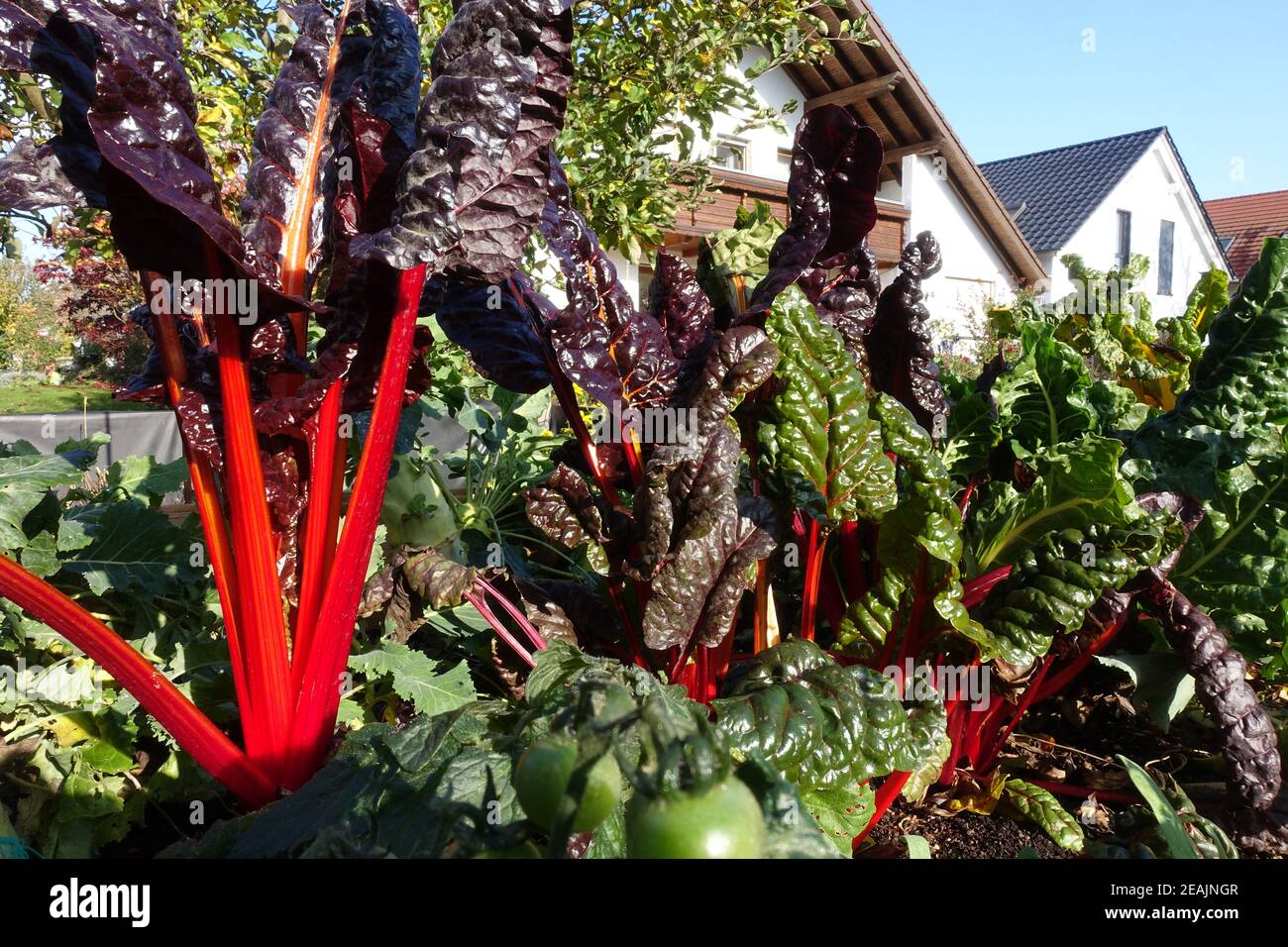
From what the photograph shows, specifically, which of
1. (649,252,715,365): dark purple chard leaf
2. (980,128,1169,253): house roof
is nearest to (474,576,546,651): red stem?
(649,252,715,365): dark purple chard leaf

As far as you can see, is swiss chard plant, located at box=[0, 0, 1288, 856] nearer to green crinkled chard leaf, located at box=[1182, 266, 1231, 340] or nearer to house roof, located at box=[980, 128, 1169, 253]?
green crinkled chard leaf, located at box=[1182, 266, 1231, 340]

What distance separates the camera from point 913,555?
1.91 metres

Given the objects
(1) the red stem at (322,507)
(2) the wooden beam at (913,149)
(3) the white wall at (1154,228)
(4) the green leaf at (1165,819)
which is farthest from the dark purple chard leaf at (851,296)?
(3) the white wall at (1154,228)

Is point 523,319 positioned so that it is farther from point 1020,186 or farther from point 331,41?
point 1020,186

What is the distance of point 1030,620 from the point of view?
5.74 ft

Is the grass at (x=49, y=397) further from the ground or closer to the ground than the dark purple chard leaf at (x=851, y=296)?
further from the ground

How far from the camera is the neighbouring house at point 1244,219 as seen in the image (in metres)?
27.7

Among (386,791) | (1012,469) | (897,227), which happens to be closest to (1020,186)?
(897,227)

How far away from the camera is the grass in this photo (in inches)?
467

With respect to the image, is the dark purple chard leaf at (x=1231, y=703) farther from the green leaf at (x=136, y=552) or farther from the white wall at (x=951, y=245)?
the white wall at (x=951, y=245)

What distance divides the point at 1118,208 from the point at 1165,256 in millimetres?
2837

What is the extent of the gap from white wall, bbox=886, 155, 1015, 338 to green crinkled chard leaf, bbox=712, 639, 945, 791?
13.9 metres

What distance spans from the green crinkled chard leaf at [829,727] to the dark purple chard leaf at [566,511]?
517 millimetres
